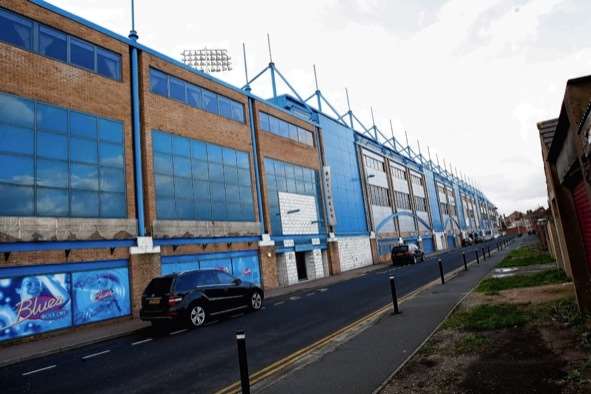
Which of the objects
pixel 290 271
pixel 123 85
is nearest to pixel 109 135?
pixel 123 85

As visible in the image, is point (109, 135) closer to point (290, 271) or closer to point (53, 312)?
point (53, 312)

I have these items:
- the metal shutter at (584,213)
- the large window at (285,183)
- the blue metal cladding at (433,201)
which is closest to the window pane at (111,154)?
the large window at (285,183)

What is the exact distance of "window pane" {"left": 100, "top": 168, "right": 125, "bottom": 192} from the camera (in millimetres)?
16609

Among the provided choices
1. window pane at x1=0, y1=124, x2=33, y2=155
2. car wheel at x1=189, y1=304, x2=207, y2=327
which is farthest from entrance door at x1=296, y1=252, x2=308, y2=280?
window pane at x1=0, y1=124, x2=33, y2=155

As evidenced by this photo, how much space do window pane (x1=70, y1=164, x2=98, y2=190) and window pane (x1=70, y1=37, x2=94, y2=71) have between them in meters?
4.51

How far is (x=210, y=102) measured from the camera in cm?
2378

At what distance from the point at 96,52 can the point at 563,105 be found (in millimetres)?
18324

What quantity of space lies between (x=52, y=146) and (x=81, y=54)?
4640 mm

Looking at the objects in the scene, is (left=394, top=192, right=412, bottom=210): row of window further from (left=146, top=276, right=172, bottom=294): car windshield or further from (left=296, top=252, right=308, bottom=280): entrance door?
(left=146, top=276, right=172, bottom=294): car windshield

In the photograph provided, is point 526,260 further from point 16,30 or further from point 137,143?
point 16,30

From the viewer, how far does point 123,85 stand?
1853 cm

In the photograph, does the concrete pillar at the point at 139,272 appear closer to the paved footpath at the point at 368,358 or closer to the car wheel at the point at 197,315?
the car wheel at the point at 197,315

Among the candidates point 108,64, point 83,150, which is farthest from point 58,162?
point 108,64

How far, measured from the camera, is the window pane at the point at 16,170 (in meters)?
13.3
